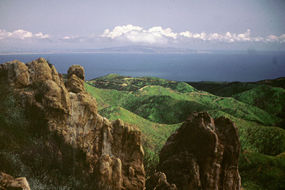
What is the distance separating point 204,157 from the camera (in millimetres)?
20859

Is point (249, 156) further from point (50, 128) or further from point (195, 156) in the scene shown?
point (50, 128)

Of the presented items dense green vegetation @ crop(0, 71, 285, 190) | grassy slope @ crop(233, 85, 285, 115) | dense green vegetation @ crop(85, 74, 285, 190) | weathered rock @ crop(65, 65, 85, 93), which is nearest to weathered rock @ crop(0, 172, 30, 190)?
dense green vegetation @ crop(0, 71, 285, 190)

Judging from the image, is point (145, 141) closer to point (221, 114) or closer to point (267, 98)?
point (221, 114)

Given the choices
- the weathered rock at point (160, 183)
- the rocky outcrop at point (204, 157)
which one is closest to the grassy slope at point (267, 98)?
the rocky outcrop at point (204, 157)

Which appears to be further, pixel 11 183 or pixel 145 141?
pixel 145 141

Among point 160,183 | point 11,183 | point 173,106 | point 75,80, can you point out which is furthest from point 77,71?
point 173,106

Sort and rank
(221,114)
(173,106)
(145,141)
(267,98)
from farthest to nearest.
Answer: (267,98)
(173,106)
(221,114)
(145,141)

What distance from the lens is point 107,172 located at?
52.5 feet

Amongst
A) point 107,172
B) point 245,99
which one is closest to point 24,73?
point 107,172

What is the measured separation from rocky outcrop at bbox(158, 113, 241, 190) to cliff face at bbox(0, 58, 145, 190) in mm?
4960

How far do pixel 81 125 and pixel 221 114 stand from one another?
2978 inches

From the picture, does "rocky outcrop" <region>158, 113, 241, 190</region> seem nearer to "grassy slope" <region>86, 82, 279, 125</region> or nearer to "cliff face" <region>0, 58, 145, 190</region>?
"cliff face" <region>0, 58, 145, 190</region>

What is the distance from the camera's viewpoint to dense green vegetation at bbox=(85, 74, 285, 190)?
43.3m

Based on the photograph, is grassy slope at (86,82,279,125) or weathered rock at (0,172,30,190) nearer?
weathered rock at (0,172,30,190)
